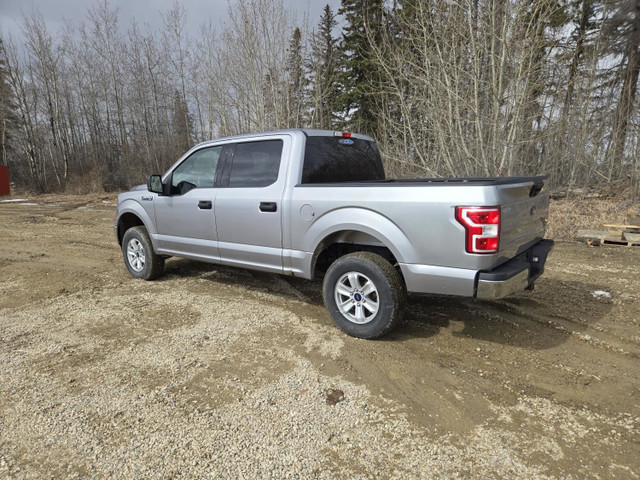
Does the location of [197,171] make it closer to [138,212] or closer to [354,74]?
[138,212]

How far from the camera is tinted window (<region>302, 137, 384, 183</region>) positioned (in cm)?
399

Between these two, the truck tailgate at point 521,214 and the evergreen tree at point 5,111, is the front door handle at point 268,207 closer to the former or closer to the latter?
the truck tailgate at point 521,214

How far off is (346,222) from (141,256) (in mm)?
3576

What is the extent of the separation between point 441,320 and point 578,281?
2.60m

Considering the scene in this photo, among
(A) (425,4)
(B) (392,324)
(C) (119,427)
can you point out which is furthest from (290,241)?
(A) (425,4)

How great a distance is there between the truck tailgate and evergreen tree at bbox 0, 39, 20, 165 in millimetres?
34609

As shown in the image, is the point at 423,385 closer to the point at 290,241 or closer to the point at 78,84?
the point at 290,241

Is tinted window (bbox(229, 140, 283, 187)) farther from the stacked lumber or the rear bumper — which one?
the stacked lumber

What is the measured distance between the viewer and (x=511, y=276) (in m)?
2.91

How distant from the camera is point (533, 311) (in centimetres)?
412

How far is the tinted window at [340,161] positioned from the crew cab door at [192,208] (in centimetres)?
123

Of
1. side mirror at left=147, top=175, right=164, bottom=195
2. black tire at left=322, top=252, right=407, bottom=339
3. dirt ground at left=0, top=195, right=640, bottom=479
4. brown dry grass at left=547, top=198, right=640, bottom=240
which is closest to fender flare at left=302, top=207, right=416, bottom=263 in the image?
black tire at left=322, top=252, right=407, bottom=339

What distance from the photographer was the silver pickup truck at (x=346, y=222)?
9.46ft

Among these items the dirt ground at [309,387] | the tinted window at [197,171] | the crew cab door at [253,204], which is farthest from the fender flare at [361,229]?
the tinted window at [197,171]
